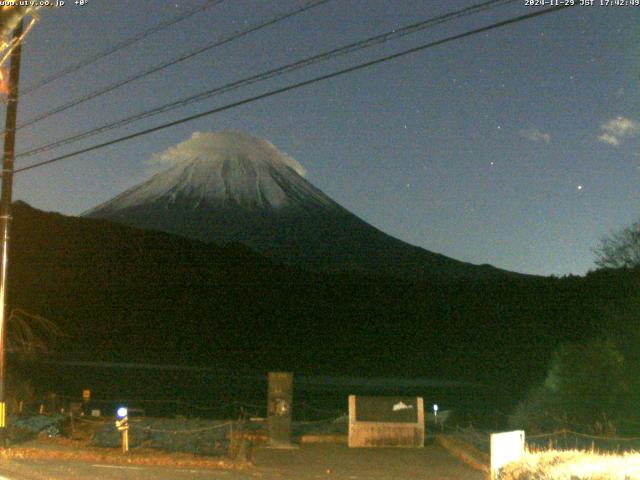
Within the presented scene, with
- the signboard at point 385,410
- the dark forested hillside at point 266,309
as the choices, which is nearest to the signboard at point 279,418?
the signboard at point 385,410

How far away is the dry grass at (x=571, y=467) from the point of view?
12516 mm

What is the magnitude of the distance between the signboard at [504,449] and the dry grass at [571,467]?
0.17 m

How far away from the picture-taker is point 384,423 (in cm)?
2102

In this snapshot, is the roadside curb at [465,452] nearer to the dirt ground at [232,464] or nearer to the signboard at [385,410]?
the dirt ground at [232,464]

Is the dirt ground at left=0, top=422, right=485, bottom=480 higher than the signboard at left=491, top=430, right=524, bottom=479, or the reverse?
the signboard at left=491, top=430, right=524, bottom=479

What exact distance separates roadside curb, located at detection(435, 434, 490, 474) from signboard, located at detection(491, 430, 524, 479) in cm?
134

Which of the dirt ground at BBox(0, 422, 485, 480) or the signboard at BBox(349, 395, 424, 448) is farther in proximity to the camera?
the signboard at BBox(349, 395, 424, 448)

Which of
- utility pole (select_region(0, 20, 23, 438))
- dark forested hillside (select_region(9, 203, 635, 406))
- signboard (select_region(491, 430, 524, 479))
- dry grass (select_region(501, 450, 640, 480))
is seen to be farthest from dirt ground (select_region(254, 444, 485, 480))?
dark forested hillside (select_region(9, 203, 635, 406))

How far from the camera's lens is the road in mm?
15570

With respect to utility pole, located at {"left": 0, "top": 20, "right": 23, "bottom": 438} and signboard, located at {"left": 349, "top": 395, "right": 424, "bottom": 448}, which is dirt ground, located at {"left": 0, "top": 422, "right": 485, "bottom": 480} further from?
utility pole, located at {"left": 0, "top": 20, "right": 23, "bottom": 438}

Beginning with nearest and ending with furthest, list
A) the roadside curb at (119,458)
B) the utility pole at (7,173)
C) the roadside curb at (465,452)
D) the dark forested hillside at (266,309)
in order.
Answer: the roadside curb at (119,458)
the roadside curb at (465,452)
the utility pole at (7,173)
the dark forested hillside at (266,309)

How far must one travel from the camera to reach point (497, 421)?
112 feet

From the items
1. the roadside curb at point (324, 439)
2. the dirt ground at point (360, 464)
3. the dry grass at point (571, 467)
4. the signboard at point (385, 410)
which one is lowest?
the dirt ground at point (360, 464)

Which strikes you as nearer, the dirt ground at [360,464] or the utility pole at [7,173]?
the dirt ground at [360,464]
